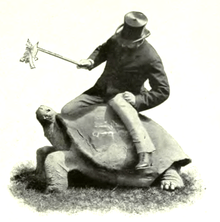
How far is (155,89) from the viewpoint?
953cm

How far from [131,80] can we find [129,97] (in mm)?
191

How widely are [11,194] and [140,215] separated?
1.33m

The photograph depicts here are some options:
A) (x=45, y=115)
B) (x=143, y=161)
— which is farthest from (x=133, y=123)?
(x=45, y=115)

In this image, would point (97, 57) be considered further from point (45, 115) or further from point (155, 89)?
point (45, 115)

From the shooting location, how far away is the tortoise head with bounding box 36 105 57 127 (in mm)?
9516

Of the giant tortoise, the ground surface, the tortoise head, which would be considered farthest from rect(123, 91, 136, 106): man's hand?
A: the ground surface

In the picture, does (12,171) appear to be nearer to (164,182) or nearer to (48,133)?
(48,133)

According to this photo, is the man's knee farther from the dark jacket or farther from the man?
the dark jacket

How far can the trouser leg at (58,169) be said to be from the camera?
9305mm

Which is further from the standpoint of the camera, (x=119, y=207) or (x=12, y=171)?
(x=12, y=171)

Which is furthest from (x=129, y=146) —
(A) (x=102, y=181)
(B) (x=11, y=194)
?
(B) (x=11, y=194)

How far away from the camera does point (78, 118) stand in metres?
9.55

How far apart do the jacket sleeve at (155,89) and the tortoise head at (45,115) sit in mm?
869

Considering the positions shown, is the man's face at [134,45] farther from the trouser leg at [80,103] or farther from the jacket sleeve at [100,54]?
the trouser leg at [80,103]
